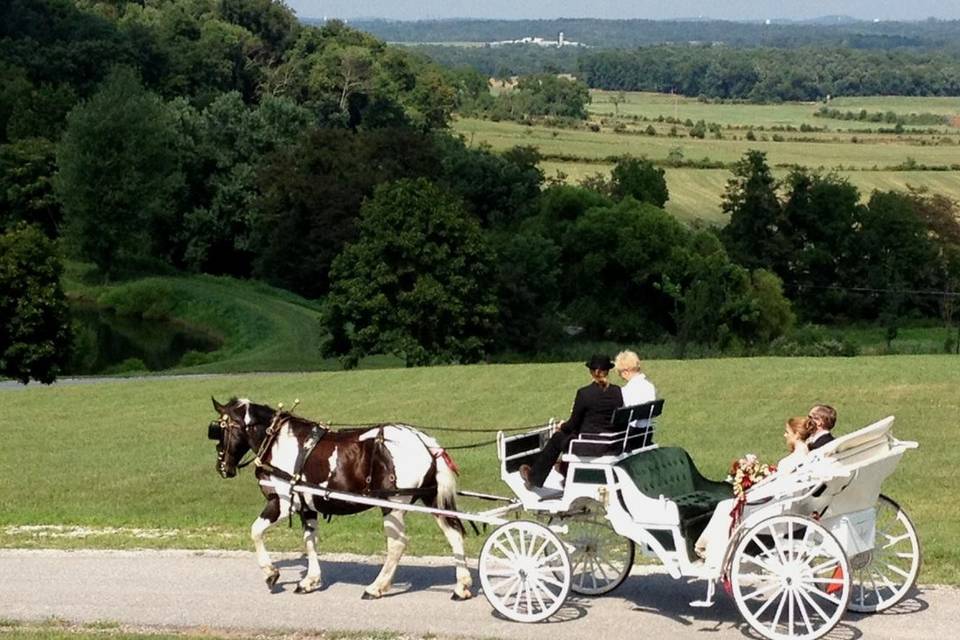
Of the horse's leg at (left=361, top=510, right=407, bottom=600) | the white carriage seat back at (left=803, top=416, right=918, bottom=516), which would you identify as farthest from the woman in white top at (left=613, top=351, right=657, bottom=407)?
the horse's leg at (left=361, top=510, right=407, bottom=600)

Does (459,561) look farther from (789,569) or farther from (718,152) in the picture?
(718,152)

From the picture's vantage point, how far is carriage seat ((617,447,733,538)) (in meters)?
13.4

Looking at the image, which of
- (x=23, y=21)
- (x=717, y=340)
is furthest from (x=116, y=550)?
(x=23, y=21)

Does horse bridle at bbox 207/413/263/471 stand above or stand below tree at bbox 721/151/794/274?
above

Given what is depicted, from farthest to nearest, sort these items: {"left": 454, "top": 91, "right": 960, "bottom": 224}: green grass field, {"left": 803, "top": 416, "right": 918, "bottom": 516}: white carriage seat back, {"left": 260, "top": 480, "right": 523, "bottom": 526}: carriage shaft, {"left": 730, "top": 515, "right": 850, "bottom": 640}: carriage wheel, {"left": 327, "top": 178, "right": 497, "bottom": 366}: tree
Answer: {"left": 454, "top": 91, "right": 960, "bottom": 224}: green grass field
{"left": 327, "top": 178, "right": 497, "bottom": 366}: tree
{"left": 260, "top": 480, "right": 523, "bottom": 526}: carriage shaft
{"left": 803, "top": 416, "right": 918, "bottom": 516}: white carriage seat back
{"left": 730, "top": 515, "right": 850, "bottom": 640}: carriage wheel

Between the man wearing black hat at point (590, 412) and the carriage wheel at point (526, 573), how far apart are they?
838 mm

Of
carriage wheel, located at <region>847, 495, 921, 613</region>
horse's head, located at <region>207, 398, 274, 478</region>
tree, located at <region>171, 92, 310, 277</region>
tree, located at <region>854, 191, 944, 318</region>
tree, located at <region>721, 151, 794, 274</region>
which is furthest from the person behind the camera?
tree, located at <region>721, 151, 794, 274</region>

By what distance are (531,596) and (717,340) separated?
65365 millimetres

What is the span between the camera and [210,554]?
658 inches

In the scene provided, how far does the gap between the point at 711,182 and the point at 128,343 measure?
70627 millimetres

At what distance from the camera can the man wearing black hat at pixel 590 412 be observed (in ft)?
45.8

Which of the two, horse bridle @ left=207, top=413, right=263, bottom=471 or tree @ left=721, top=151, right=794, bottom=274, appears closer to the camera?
horse bridle @ left=207, top=413, right=263, bottom=471

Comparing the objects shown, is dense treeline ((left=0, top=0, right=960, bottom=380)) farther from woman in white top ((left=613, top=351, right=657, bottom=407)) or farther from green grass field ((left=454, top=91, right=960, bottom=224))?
woman in white top ((left=613, top=351, right=657, bottom=407))

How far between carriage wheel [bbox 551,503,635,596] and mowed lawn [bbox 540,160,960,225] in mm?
102047
